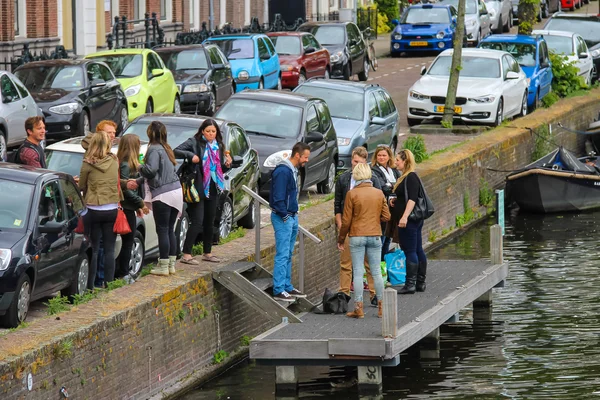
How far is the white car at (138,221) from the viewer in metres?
15.4

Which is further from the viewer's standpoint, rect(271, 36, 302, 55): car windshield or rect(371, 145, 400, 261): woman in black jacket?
rect(271, 36, 302, 55): car windshield

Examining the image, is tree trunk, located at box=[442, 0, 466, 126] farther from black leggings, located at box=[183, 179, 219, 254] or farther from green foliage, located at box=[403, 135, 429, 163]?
black leggings, located at box=[183, 179, 219, 254]

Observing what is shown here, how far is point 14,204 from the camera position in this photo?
13.6 m

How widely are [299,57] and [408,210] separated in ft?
69.1

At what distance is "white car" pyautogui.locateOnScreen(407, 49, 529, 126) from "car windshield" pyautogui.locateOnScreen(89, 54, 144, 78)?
5859mm

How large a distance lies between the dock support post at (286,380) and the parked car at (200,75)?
15.6 metres

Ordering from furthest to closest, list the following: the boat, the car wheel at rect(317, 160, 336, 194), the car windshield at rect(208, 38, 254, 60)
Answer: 1. the car windshield at rect(208, 38, 254, 60)
2. the boat
3. the car wheel at rect(317, 160, 336, 194)

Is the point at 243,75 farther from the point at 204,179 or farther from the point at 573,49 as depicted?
the point at 204,179

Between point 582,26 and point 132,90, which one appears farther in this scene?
point 582,26

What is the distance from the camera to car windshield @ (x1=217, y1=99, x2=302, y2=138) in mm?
21203

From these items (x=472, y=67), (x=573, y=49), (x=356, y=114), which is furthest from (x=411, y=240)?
(x=573, y=49)

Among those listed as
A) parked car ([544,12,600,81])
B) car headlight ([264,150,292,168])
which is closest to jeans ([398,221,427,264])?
car headlight ([264,150,292,168])

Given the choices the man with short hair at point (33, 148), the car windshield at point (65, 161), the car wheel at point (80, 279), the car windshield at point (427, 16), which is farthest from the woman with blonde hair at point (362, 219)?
the car windshield at point (427, 16)

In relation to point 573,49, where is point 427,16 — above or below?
above
